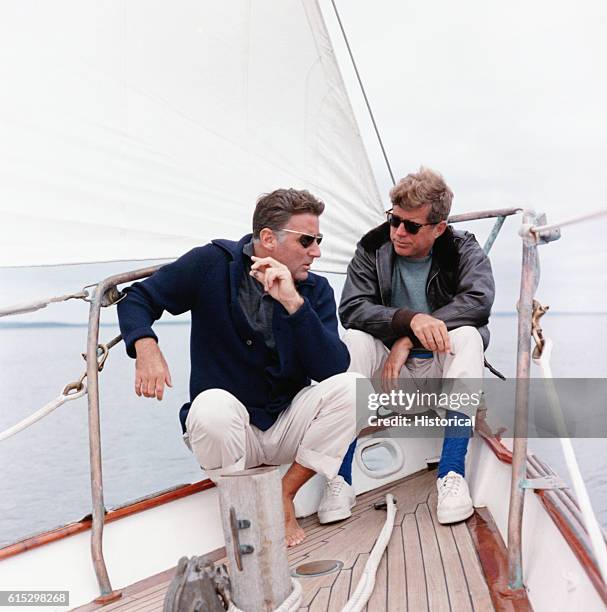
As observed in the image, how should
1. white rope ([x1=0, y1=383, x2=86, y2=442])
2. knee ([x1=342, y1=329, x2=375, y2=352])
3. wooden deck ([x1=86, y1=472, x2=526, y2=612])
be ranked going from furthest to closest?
knee ([x1=342, y1=329, x2=375, y2=352]), white rope ([x1=0, y1=383, x2=86, y2=442]), wooden deck ([x1=86, y1=472, x2=526, y2=612])

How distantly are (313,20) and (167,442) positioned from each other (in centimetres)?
1056

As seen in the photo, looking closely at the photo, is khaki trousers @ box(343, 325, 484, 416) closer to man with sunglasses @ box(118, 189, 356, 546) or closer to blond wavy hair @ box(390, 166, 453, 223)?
A: man with sunglasses @ box(118, 189, 356, 546)

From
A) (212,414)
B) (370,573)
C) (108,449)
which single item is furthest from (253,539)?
(108,449)

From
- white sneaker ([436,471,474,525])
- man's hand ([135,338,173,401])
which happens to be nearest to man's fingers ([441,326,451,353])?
white sneaker ([436,471,474,525])

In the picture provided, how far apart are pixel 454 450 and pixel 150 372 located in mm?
895

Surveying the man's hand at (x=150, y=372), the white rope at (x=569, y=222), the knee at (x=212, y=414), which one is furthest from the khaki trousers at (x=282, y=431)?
the white rope at (x=569, y=222)

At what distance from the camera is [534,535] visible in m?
1.58

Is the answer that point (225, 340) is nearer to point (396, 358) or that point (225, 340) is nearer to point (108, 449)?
point (396, 358)

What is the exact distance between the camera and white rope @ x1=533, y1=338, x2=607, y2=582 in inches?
42.8

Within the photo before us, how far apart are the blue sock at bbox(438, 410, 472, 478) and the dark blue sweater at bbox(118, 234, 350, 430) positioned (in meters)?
0.38

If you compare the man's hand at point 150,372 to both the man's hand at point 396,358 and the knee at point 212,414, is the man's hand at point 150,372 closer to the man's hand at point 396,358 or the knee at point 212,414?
the knee at point 212,414

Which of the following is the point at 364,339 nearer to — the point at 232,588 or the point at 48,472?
the point at 232,588

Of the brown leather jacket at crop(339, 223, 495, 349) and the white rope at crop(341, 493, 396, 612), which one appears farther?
the brown leather jacket at crop(339, 223, 495, 349)

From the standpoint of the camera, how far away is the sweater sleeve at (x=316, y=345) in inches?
72.6
